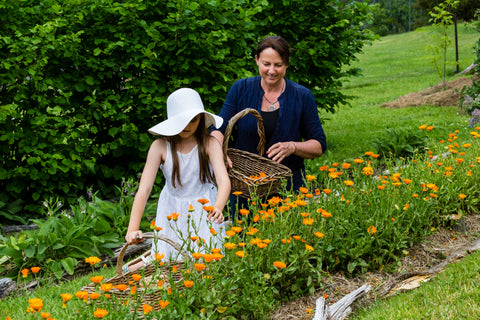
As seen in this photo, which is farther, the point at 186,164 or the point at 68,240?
the point at 68,240

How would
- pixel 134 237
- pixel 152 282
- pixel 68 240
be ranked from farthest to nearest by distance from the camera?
pixel 68 240 < pixel 134 237 < pixel 152 282

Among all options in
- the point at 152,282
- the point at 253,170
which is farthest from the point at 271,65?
the point at 152,282

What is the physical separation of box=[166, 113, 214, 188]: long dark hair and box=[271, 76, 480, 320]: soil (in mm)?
1013

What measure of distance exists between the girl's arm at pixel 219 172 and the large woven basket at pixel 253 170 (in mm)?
65

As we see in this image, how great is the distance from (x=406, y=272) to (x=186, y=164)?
5.39 ft

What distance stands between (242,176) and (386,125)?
7051 millimetres

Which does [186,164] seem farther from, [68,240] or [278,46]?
[68,240]

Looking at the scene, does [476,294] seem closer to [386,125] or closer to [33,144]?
[33,144]

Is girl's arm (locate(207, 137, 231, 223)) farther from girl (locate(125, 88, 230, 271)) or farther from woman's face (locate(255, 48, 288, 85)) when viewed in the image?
woman's face (locate(255, 48, 288, 85))

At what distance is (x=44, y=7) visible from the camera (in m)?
5.22

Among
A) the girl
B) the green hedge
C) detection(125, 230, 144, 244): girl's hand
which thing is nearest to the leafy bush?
the green hedge

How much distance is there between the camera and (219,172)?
336cm

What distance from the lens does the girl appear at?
3.34 meters

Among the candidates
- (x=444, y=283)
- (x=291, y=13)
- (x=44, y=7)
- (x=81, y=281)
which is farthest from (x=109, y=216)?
(x=291, y=13)
